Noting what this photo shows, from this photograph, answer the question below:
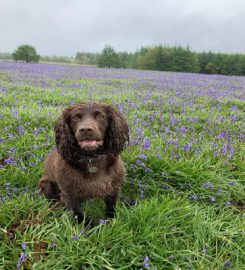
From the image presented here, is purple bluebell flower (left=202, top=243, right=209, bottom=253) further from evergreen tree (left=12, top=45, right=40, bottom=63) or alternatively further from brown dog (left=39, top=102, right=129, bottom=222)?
evergreen tree (left=12, top=45, right=40, bottom=63)

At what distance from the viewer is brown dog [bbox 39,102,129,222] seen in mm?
3201

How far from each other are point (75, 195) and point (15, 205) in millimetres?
605

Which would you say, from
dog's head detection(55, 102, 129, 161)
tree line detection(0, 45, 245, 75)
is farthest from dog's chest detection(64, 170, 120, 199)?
tree line detection(0, 45, 245, 75)

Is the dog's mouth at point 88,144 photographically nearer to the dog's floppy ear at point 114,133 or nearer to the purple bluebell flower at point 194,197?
the dog's floppy ear at point 114,133

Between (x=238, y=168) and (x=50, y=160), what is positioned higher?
(x=50, y=160)

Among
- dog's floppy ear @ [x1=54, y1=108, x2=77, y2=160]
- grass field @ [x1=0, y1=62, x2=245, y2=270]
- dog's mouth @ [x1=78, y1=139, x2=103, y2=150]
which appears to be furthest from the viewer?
dog's floppy ear @ [x1=54, y1=108, x2=77, y2=160]

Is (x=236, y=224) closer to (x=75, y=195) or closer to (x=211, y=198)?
(x=211, y=198)

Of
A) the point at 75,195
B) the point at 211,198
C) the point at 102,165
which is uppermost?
the point at 102,165

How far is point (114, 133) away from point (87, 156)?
14.8 inches

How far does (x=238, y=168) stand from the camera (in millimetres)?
4570

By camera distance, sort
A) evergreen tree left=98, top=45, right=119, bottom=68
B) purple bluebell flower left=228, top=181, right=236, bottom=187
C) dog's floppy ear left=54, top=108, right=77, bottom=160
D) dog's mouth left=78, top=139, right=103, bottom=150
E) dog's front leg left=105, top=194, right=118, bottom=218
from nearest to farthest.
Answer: dog's mouth left=78, top=139, right=103, bottom=150 < dog's floppy ear left=54, top=108, right=77, bottom=160 < dog's front leg left=105, top=194, right=118, bottom=218 < purple bluebell flower left=228, top=181, right=236, bottom=187 < evergreen tree left=98, top=45, right=119, bottom=68

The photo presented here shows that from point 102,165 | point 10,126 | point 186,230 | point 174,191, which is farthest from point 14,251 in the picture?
point 10,126

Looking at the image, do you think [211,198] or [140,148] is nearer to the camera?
[211,198]

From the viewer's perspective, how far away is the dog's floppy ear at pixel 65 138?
10.5 feet
